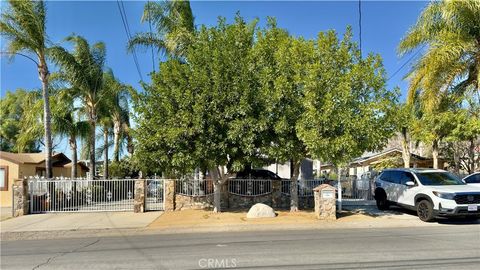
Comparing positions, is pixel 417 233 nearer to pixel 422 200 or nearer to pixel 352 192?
pixel 422 200

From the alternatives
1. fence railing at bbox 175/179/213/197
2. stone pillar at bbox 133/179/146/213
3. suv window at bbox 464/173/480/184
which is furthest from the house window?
suv window at bbox 464/173/480/184

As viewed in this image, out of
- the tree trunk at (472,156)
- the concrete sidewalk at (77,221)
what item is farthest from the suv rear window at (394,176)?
the tree trunk at (472,156)

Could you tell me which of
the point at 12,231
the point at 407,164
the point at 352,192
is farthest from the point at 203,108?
the point at 407,164

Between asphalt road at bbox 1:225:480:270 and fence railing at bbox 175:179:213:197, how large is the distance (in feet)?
20.2

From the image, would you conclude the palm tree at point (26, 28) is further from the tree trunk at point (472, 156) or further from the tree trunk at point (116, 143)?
the tree trunk at point (472, 156)

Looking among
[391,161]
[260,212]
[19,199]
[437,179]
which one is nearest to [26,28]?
[19,199]

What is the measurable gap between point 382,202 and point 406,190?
7.16ft

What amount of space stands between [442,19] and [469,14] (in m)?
0.98

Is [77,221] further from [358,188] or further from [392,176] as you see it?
[358,188]

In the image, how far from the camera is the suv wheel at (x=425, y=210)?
15.0 m

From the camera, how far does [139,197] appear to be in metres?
19.1

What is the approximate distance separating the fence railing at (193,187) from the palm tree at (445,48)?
9.62m

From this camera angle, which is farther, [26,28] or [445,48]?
[26,28]

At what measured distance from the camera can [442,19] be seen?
17844 millimetres
